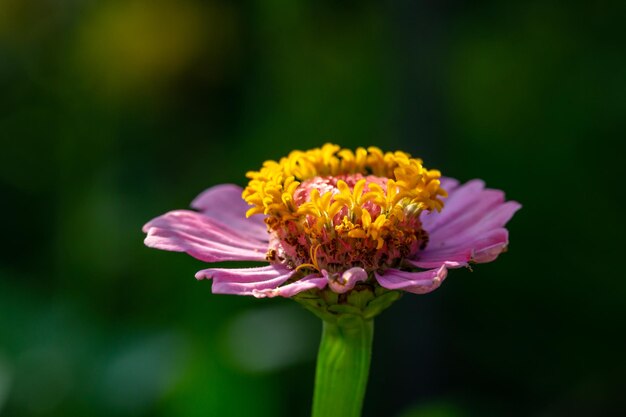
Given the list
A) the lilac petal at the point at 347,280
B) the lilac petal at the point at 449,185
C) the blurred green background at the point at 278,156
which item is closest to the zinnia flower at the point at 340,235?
the lilac petal at the point at 347,280

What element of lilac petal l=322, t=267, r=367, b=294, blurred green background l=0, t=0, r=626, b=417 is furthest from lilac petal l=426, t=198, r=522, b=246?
blurred green background l=0, t=0, r=626, b=417

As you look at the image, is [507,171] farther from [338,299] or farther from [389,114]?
[338,299]

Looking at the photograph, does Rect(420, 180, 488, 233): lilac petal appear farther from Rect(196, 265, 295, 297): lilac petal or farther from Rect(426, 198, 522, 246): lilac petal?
Rect(196, 265, 295, 297): lilac petal

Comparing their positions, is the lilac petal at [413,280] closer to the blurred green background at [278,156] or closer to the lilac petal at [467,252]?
the lilac petal at [467,252]

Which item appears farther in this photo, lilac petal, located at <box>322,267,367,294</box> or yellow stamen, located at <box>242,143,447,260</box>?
yellow stamen, located at <box>242,143,447,260</box>

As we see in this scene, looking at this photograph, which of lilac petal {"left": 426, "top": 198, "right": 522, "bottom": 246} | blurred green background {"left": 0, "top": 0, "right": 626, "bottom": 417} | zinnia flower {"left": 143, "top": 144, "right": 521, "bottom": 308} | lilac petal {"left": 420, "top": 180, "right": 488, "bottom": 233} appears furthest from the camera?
blurred green background {"left": 0, "top": 0, "right": 626, "bottom": 417}

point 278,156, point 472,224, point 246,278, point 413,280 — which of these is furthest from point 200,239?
point 278,156

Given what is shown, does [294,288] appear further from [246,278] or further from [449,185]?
[449,185]
